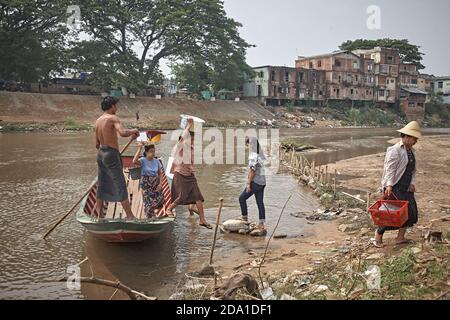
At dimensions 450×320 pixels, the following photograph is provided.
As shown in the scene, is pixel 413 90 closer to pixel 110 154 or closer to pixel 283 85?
pixel 283 85

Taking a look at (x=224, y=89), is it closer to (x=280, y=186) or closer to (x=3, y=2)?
(x=3, y=2)

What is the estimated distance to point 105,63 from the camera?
41281 mm

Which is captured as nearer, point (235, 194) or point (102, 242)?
point (102, 242)

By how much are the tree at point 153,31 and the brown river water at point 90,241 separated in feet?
89.8

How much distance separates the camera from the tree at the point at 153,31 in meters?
40.4

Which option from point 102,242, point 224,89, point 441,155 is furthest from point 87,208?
point 224,89

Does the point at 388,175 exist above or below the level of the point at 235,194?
above

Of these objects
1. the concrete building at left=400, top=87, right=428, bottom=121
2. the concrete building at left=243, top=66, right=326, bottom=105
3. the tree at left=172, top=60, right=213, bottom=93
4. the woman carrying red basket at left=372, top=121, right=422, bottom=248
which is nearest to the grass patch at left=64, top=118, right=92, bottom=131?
the tree at left=172, top=60, right=213, bottom=93

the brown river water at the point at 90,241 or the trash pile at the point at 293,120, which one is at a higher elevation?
the trash pile at the point at 293,120

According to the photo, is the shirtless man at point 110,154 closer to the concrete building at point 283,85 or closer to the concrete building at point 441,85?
the concrete building at point 283,85

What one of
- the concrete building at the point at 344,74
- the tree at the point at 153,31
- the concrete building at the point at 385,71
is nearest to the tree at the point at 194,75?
the tree at the point at 153,31

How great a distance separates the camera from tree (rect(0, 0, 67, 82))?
3375cm

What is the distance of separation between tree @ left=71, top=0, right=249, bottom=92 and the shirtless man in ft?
114
